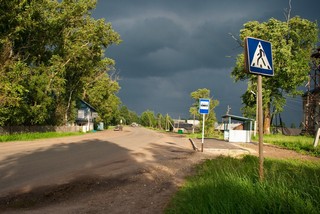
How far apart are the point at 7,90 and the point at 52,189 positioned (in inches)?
889

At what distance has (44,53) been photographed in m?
41.3

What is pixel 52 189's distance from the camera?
8578mm

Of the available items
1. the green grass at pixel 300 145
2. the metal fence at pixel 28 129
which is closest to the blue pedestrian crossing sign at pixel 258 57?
the green grass at pixel 300 145

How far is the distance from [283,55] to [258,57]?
45212 millimetres

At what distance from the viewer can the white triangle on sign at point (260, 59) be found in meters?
6.14

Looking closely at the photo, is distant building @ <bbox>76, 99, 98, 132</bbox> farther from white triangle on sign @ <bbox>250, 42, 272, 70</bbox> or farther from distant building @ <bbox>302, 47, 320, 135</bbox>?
white triangle on sign @ <bbox>250, 42, 272, 70</bbox>

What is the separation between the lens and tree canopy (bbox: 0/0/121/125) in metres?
30.1

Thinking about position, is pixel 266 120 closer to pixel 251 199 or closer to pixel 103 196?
pixel 103 196

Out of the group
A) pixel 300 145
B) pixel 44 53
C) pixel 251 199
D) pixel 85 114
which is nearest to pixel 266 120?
pixel 300 145

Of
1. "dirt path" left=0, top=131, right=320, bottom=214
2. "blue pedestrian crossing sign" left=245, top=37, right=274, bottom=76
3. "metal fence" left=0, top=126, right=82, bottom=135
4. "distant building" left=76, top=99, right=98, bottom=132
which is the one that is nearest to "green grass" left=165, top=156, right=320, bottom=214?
"dirt path" left=0, top=131, right=320, bottom=214

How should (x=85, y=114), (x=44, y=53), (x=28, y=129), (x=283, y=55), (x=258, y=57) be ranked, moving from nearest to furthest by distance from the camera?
(x=258, y=57) < (x=28, y=129) < (x=44, y=53) < (x=283, y=55) < (x=85, y=114)

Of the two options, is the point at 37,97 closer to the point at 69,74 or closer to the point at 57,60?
the point at 57,60

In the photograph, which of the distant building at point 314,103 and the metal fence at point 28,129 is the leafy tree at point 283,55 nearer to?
the distant building at point 314,103

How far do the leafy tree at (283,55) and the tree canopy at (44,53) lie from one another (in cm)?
2266
